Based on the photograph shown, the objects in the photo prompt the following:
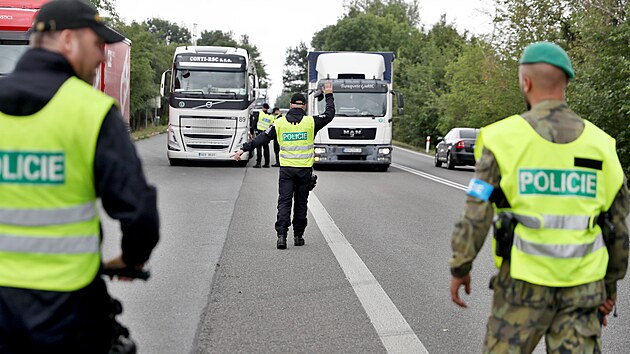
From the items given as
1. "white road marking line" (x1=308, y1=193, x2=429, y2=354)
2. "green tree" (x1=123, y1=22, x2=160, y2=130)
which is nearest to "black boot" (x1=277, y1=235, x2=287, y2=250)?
"white road marking line" (x1=308, y1=193, x2=429, y2=354)

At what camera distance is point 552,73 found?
3713 mm

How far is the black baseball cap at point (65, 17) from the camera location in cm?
300

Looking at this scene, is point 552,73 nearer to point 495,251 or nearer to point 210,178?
point 495,251

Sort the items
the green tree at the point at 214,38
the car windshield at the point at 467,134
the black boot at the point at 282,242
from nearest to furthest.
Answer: the black boot at the point at 282,242 < the car windshield at the point at 467,134 < the green tree at the point at 214,38

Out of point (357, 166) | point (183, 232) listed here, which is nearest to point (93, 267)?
point (183, 232)

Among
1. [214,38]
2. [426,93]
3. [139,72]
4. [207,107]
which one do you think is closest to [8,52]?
[207,107]

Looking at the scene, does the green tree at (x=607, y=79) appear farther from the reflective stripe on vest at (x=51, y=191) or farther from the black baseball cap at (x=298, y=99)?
the reflective stripe on vest at (x=51, y=191)

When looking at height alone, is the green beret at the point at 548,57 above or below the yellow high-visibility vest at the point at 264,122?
above

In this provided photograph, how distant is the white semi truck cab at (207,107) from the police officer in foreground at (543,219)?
2267 cm

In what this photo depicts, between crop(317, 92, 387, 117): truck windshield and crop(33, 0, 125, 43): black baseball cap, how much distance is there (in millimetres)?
23631

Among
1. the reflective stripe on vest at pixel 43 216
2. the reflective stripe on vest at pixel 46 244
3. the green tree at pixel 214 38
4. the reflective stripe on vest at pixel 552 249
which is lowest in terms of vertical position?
the reflective stripe on vest at pixel 552 249

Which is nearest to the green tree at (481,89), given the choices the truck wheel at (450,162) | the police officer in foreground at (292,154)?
the truck wheel at (450,162)

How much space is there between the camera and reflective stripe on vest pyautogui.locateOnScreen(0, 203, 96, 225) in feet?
9.73

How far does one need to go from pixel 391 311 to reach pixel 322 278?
1634mm
